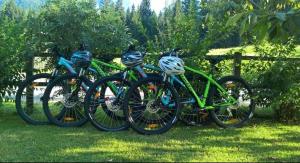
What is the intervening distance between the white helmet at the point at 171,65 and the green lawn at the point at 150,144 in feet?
2.94

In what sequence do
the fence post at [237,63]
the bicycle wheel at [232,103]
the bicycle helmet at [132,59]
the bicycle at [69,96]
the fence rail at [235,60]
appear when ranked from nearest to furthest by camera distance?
the bicycle helmet at [132,59] → the bicycle at [69,96] → the bicycle wheel at [232,103] → the fence rail at [235,60] → the fence post at [237,63]

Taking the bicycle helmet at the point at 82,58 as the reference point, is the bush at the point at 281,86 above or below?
below

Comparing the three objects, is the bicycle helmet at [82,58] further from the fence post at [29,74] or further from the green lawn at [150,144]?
the fence post at [29,74]

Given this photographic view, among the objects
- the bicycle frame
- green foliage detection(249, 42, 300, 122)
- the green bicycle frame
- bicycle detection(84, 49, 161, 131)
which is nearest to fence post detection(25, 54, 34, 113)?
bicycle detection(84, 49, 161, 131)

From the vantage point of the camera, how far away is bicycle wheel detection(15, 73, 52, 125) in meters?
8.31

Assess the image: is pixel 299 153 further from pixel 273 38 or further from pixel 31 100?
pixel 31 100

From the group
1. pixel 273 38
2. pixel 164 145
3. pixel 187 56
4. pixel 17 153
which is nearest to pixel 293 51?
pixel 187 56

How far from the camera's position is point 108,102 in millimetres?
7938

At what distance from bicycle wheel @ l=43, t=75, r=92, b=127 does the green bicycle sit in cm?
93

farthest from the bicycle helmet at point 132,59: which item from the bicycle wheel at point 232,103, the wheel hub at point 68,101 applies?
the bicycle wheel at point 232,103

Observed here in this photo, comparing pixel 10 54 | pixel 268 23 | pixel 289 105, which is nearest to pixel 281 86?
pixel 289 105

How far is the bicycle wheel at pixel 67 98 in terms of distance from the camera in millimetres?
8062

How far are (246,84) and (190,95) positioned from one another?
106cm

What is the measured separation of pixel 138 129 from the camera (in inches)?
294
